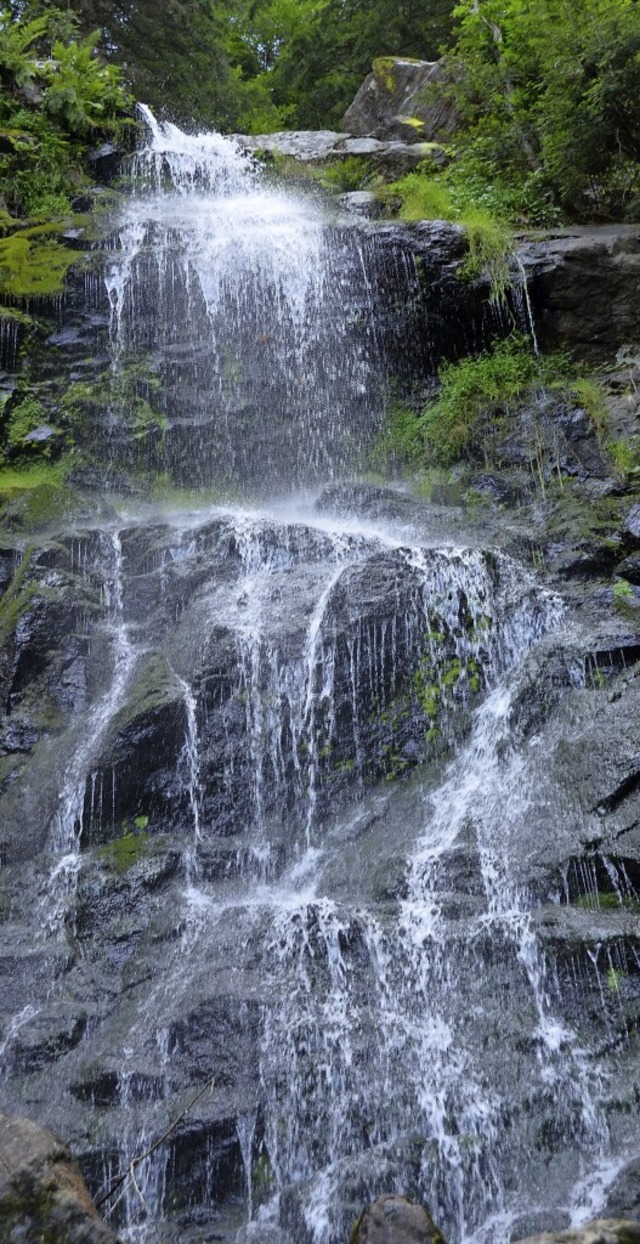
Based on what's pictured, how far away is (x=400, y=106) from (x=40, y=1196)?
20.6 meters

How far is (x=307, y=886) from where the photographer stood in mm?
7270

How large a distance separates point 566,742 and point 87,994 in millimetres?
4211

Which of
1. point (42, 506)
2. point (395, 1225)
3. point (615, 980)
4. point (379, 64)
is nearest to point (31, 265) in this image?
point (42, 506)

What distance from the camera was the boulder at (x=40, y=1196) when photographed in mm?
4117

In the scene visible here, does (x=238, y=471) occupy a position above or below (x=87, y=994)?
above

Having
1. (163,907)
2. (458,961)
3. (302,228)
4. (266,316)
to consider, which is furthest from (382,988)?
(302,228)

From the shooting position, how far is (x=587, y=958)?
592 centimetres

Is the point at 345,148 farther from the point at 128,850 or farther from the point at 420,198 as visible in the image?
the point at 128,850

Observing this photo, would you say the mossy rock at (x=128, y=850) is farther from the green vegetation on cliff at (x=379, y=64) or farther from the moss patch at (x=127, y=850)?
the green vegetation on cliff at (x=379, y=64)

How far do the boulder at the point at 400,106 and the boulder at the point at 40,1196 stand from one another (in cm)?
1867

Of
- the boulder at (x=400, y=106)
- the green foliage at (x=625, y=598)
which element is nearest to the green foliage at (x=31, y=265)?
the boulder at (x=400, y=106)

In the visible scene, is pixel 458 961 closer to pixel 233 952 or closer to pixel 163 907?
pixel 233 952

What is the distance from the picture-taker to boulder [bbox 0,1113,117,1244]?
412cm

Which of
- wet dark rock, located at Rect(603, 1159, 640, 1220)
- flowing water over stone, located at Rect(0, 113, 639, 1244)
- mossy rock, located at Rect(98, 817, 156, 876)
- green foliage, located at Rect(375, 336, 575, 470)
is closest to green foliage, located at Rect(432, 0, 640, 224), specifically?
green foliage, located at Rect(375, 336, 575, 470)
